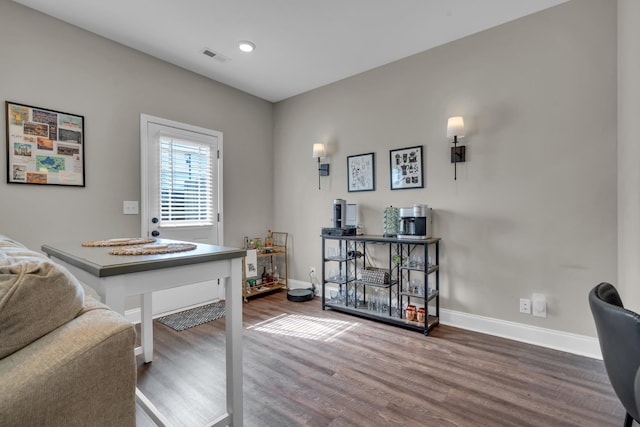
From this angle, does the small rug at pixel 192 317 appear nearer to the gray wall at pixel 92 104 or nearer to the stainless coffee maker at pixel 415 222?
the gray wall at pixel 92 104

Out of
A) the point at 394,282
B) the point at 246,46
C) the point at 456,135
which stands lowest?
the point at 394,282

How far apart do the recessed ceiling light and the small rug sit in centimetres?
273

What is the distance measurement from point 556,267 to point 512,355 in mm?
784

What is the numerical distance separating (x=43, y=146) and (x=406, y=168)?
3.25 metres

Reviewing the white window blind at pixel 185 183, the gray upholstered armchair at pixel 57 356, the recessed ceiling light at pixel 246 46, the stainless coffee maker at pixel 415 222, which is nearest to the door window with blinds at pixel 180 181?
the white window blind at pixel 185 183

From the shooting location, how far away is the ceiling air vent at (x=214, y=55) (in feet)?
10.1

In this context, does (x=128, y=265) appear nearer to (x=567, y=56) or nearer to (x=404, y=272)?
(x=404, y=272)

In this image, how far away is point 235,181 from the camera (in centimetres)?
401

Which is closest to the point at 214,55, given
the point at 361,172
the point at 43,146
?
the point at 43,146

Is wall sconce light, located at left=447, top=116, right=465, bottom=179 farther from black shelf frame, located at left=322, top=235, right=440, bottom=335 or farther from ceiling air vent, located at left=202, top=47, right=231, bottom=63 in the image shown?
ceiling air vent, located at left=202, top=47, right=231, bottom=63

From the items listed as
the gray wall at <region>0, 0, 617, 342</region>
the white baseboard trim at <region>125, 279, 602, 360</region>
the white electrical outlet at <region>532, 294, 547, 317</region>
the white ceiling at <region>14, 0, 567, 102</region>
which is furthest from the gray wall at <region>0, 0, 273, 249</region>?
the white electrical outlet at <region>532, 294, 547, 317</region>

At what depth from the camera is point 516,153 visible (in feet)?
8.54

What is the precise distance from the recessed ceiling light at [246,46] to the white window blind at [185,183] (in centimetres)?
118

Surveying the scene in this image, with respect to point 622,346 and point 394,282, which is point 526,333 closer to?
point 394,282
